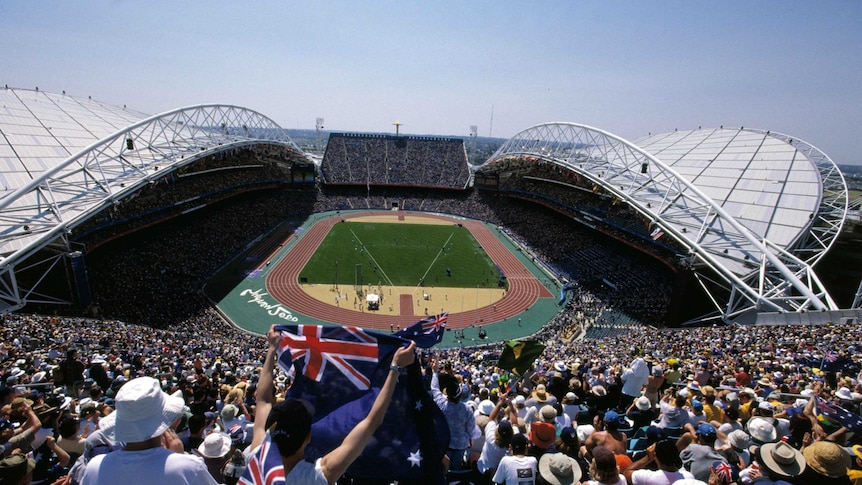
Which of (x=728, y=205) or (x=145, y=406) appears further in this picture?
(x=728, y=205)

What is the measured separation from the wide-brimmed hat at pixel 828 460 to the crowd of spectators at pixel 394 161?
240 feet

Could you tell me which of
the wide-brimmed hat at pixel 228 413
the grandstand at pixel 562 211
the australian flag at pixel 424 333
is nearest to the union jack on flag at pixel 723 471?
the australian flag at pixel 424 333

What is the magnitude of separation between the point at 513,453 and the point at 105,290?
31.8 meters

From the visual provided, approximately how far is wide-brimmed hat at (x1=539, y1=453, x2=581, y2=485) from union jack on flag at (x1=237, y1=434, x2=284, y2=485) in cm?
288

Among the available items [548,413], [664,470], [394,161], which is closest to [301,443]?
[664,470]

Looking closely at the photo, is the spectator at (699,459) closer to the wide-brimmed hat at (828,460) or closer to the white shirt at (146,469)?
the wide-brimmed hat at (828,460)

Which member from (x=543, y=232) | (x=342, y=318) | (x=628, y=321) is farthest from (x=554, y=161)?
(x=342, y=318)

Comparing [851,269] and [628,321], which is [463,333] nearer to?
[628,321]

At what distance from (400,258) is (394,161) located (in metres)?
40.1

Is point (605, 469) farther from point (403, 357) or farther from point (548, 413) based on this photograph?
point (403, 357)

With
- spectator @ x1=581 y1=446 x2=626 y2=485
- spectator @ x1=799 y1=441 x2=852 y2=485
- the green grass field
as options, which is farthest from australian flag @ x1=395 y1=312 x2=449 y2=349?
the green grass field

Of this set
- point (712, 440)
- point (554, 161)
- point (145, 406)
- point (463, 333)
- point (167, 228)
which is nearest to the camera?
point (145, 406)

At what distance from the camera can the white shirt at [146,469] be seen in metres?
2.90

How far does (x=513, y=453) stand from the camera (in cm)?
511
